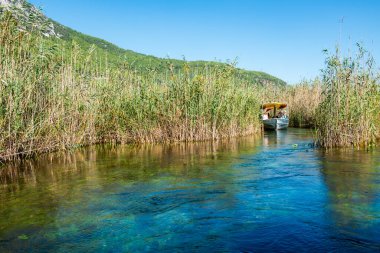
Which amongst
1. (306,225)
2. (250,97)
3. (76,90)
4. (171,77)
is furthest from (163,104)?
(306,225)

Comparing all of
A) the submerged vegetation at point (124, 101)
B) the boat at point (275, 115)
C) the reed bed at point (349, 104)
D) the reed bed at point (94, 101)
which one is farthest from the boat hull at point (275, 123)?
the reed bed at point (349, 104)

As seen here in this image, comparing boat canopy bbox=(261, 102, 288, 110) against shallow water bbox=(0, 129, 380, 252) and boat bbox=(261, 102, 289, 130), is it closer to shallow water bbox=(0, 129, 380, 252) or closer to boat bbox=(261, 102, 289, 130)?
boat bbox=(261, 102, 289, 130)

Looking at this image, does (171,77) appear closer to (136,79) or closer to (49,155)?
(136,79)

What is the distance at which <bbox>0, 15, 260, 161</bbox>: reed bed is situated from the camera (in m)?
11.2

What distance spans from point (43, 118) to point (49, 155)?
143cm

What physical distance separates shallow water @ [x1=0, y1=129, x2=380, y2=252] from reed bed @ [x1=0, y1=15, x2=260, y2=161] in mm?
1411

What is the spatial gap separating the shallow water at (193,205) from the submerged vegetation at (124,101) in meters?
1.54

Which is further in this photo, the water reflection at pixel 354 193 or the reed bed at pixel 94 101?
the reed bed at pixel 94 101

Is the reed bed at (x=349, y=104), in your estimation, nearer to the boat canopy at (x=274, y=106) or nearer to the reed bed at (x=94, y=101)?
the reed bed at (x=94, y=101)

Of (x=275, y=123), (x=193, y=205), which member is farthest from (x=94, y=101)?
(x=275, y=123)

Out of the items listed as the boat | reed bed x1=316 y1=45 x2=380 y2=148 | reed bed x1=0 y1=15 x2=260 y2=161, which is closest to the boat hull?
the boat

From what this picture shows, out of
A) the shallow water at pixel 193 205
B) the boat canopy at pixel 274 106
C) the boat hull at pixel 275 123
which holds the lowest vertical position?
the shallow water at pixel 193 205

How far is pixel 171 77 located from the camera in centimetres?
1728

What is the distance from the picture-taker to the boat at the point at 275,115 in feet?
84.5
